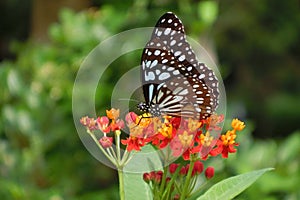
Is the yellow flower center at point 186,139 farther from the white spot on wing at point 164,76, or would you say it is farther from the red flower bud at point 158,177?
the white spot on wing at point 164,76

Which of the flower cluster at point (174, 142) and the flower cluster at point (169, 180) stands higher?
the flower cluster at point (174, 142)

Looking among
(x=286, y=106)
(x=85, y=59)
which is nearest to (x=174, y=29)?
(x=85, y=59)

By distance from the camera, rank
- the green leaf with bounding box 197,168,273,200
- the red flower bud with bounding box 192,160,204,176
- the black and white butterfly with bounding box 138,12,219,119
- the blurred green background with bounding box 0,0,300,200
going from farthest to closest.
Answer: the blurred green background with bounding box 0,0,300,200, the black and white butterfly with bounding box 138,12,219,119, the red flower bud with bounding box 192,160,204,176, the green leaf with bounding box 197,168,273,200

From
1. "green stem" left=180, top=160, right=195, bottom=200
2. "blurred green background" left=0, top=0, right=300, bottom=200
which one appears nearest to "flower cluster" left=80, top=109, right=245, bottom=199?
"green stem" left=180, top=160, right=195, bottom=200

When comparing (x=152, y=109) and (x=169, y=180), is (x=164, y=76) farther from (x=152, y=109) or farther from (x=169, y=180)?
(x=169, y=180)

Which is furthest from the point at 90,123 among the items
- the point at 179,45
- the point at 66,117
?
the point at 66,117

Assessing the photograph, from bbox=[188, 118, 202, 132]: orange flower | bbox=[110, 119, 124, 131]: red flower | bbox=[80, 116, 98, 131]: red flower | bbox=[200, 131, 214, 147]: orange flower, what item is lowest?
bbox=[200, 131, 214, 147]: orange flower

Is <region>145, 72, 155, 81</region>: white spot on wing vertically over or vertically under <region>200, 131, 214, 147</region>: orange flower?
over

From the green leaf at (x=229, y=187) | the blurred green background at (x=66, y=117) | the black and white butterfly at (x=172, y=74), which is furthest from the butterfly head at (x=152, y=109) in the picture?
the blurred green background at (x=66, y=117)

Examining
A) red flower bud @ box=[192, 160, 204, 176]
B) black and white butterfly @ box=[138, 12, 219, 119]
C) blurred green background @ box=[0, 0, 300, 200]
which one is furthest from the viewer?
blurred green background @ box=[0, 0, 300, 200]

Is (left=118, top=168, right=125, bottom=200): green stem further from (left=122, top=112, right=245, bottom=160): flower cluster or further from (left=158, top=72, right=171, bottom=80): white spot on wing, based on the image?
(left=158, top=72, right=171, bottom=80): white spot on wing
